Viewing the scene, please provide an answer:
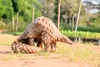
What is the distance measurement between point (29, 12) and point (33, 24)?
32347 mm

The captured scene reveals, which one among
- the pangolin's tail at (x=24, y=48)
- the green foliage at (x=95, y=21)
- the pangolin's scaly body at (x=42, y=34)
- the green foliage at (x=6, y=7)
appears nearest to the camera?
the pangolin's tail at (x=24, y=48)

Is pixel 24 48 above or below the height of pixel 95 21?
below

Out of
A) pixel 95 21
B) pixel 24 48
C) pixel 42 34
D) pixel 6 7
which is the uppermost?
pixel 6 7

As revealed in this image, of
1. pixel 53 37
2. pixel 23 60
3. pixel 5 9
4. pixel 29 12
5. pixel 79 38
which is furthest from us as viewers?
pixel 29 12

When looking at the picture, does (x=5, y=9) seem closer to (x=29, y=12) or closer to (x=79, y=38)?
(x=29, y=12)

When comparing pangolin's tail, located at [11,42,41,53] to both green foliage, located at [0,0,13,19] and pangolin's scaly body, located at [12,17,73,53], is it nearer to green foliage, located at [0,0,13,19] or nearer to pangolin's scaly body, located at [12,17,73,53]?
pangolin's scaly body, located at [12,17,73,53]

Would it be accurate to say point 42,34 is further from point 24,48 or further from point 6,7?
point 6,7

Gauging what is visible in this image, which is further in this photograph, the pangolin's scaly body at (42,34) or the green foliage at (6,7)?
the green foliage at (6,7)

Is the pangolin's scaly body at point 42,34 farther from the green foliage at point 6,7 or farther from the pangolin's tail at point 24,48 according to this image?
the green foliage at point 6,7

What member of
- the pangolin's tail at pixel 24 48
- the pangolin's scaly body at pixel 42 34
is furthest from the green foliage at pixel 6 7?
the pangolin's tail at pixel 24 48

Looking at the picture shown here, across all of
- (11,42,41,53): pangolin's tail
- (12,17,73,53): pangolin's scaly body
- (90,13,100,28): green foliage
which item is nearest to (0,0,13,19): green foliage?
(90,13,100,28): green foliage

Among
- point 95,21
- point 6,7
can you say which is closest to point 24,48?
point 6,7

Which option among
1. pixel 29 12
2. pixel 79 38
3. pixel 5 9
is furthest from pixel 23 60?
pixel 29 12

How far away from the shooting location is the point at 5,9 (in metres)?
35.6
